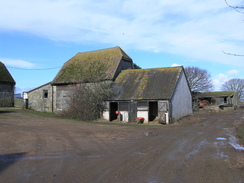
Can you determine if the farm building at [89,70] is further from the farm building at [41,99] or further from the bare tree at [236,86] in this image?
the bare tree at [236,86]

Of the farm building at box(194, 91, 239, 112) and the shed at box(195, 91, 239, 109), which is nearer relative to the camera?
the farm building at box(194, 91, 239, 112)

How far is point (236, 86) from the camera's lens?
263 ft

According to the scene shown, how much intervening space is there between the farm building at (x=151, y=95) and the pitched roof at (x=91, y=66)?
209 cm

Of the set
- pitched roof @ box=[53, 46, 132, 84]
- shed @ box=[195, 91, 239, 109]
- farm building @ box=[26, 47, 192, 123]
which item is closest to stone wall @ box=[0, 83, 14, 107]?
farm building @ box=[26, 47, 192, 123]

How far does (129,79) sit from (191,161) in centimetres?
2077

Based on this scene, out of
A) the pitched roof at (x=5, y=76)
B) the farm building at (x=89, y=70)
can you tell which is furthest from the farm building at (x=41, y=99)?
the pitched roof at (x=5, y=76)

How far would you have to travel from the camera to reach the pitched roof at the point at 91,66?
30.0m

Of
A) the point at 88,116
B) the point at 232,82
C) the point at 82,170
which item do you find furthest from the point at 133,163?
the point at 232,82

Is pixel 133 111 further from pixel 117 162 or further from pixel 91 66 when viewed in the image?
pixel 117 162

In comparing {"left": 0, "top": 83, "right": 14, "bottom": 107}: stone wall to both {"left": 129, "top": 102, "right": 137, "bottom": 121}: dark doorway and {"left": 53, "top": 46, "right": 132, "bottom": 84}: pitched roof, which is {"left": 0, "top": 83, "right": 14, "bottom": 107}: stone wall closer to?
{"left": 53, "top": 46, "right": 132, "bottom": 84}: pitched roof

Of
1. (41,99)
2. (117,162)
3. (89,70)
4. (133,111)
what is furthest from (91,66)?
(117,162)

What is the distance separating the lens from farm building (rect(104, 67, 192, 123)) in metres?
23.6

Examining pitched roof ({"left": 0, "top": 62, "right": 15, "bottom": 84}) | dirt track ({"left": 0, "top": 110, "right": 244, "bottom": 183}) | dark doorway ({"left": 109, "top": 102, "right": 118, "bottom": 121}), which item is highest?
pitched roof ({"left": 0, "top": 62, "right": 15, "bottom": 84})

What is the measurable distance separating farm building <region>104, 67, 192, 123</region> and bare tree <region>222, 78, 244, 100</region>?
57.3 m
